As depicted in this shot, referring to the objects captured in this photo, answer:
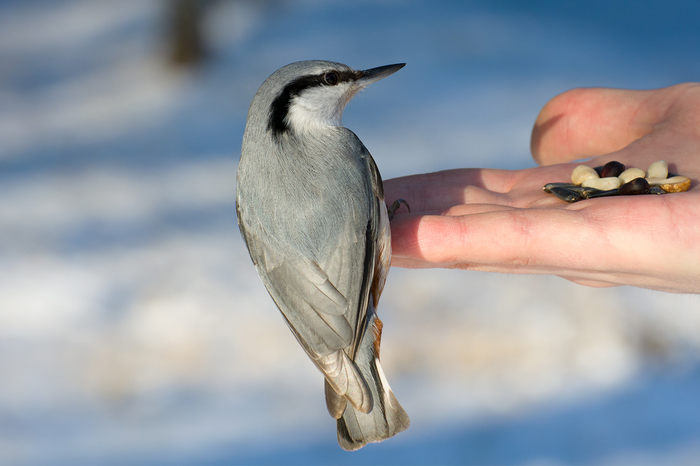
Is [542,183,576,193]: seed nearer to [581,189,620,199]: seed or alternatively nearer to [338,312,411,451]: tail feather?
[581,189,620,199]: seed

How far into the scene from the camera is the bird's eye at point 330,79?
5.79ft

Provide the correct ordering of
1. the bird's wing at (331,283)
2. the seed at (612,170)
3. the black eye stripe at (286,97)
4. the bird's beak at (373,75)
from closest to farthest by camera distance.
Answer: the bird's wing at (331,283), the black eye stripe at (286,97), the bird's beak at (373,75), the seed at (612,170)

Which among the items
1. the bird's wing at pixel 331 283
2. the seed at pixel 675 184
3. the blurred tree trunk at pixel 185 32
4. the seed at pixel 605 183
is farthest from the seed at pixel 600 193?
the blurred tree trunk at pixel 185 32

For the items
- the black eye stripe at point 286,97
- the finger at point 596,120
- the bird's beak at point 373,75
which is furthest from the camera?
the finger at point 596,120

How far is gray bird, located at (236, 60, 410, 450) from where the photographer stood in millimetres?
1474

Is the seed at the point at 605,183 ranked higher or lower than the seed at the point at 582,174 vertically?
lower

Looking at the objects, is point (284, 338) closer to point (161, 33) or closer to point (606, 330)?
point (606, 330)

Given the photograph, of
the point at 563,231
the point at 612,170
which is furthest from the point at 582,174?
the point at 563,231

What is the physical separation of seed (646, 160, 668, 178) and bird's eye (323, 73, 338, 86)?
3.80 feet

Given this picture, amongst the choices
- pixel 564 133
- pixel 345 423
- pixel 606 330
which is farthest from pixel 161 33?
pixel 345 423

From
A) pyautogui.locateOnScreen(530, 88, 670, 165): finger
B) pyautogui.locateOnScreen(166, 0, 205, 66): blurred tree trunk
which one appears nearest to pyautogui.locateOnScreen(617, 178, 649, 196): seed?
pyautogui.locateOnScreen(530, 88, 670, 165): finger

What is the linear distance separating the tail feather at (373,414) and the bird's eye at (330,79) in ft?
2.55

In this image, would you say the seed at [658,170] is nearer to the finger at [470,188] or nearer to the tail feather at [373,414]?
the finger at [470,188]

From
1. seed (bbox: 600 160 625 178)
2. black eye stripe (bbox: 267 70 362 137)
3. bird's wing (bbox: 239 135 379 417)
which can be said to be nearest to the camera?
bird's wing (bbox: 239 135 379 417)
